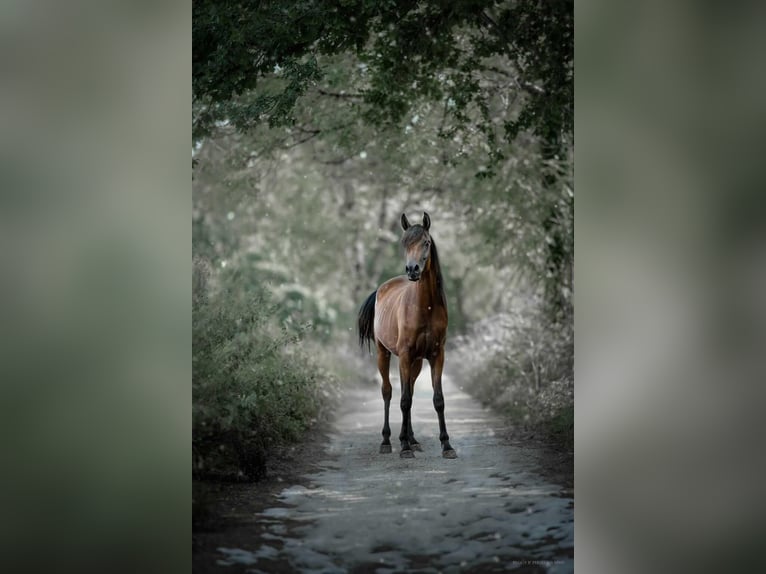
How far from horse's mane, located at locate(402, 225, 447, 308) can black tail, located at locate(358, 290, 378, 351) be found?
15.8 inches

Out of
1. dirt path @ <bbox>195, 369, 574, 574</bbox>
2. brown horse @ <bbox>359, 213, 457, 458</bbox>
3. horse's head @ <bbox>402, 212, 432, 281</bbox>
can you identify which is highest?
horse's head @ <bbox>402, 212, 432, 281</bbox>

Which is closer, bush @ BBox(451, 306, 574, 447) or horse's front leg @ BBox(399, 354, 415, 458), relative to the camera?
horse's front leg @ BBox(399, 354, 415, 458)

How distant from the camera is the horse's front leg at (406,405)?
11.4 ft

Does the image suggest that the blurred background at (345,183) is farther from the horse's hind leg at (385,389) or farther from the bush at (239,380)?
the horse's hind leg at (385,389)

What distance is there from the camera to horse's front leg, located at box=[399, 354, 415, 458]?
3.48 meters

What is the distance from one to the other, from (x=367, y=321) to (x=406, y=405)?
567 mm

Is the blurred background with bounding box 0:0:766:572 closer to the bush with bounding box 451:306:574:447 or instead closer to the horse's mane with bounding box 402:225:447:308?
the bush with bounding box 451:306:574:447

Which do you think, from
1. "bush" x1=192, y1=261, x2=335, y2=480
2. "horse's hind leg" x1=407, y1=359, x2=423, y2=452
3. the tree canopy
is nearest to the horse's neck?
"horse's hind leg" x1=407, y1=359, x2=423, y2=452

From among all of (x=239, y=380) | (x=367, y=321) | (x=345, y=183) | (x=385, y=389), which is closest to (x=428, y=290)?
(x=367, y=321)

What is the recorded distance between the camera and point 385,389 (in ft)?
11.9

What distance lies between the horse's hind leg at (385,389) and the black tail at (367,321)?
0.10 m

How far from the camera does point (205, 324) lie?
327 centimetres
